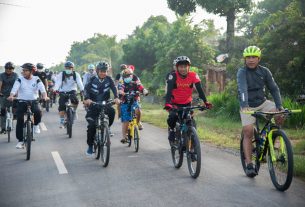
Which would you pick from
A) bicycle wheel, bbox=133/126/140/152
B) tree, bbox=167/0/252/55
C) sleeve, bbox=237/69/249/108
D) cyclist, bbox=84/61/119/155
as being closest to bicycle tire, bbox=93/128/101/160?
cyclist, bbox=84/61/119/155

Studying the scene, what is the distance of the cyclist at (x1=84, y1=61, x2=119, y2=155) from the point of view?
356 inches

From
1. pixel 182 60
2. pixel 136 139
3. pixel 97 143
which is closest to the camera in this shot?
pixel 182 60

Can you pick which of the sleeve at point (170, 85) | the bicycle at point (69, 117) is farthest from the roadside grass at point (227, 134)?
the bicycle at point (69, 117)

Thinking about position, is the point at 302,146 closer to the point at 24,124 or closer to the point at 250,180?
the point at 250,180

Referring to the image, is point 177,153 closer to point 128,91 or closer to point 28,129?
point 28,129

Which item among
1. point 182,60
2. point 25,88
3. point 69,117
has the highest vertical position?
point 182,60

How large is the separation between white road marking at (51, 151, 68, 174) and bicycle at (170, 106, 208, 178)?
7.02ft

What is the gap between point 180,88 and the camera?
8.12 m

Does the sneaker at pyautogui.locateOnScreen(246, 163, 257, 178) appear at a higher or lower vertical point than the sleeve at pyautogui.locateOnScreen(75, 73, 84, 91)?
lower

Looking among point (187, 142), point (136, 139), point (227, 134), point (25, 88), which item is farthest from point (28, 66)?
point (227, 134)

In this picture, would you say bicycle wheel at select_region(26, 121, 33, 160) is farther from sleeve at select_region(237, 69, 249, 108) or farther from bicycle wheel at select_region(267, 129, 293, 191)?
bicycle wheel at select_region(267, 129, 293, 191)

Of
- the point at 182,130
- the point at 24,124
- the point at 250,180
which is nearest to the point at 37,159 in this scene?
the point at 24,124

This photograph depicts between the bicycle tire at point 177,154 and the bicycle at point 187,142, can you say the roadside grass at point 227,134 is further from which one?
the bicycle tire at point 177,154

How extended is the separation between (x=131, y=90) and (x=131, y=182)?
15.7ft
